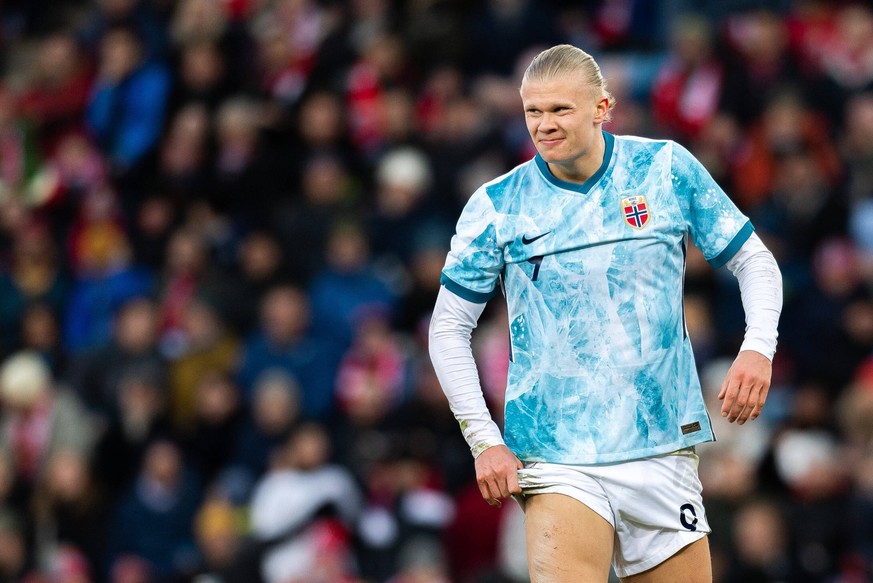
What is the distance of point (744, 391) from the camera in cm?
553

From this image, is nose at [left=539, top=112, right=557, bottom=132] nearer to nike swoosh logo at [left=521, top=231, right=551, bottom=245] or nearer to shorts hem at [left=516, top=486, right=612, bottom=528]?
nike swoosh logo at [left=521, top=231, right=551, bottom=245]

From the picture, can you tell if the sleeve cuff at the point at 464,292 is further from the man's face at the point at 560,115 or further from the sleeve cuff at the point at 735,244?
the sleeve cuff at the point at 735,244

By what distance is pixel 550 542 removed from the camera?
5.69 m

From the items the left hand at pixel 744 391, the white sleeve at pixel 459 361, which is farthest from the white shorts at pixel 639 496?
the left hand at pixel 744 391

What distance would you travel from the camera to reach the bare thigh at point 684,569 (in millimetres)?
5867

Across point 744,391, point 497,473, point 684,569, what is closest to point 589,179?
point 744,391

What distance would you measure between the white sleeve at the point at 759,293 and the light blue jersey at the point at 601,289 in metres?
0.06

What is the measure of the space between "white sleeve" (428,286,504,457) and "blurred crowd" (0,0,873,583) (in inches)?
188

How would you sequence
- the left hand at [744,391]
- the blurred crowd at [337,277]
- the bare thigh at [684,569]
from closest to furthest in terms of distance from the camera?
the left hand at [744,391] < the bare thigh at [684,569] < the blurred crowd at [337,277]

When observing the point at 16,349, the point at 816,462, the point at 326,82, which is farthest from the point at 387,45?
the point at 816,462

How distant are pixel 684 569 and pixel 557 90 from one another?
180 cm

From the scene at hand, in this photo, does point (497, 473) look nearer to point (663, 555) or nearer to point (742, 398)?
point (663, 555)

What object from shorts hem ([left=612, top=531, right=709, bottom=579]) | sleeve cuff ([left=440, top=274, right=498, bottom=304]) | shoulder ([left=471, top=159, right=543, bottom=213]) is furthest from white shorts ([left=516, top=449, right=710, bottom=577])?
shoulder ([left=471, top=159, right=543, bottom=213])

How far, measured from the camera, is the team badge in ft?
19.2
